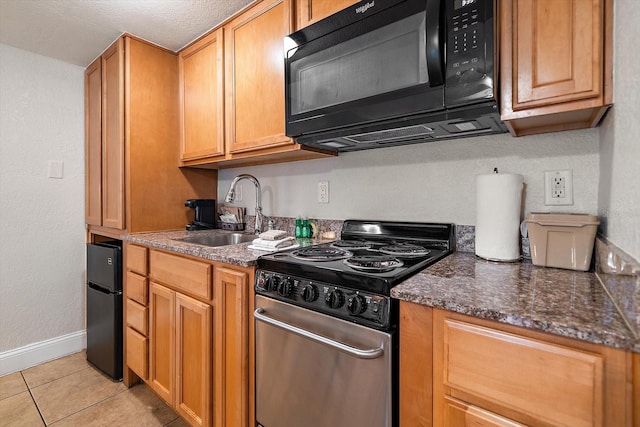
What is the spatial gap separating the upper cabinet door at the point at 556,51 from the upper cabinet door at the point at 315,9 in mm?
686

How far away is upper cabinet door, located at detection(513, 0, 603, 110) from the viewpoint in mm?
855

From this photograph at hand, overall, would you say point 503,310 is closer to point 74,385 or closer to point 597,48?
point 597,48

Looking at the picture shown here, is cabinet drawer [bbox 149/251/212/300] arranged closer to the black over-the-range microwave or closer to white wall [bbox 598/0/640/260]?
the black over-the-range microwave

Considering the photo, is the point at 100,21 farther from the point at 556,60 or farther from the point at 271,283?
the point at 556,60

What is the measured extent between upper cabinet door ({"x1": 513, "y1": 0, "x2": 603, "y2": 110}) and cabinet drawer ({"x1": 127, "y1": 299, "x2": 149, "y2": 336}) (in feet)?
6.72

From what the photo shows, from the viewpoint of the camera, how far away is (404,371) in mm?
831

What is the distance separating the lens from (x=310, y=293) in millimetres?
1015

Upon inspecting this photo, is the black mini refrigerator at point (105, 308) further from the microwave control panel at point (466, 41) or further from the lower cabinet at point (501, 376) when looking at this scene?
the microwave control panel at point (466, 41)

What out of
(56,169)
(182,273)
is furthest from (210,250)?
(56,169)

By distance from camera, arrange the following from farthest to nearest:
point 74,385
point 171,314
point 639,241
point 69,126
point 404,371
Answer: point 69,126
point 74,385
point 171,314
point 404,371
point 639,241

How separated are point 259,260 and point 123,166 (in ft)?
4.63

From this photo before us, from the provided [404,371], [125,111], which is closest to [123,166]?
[125,111]

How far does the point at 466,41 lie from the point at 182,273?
5.01 feet

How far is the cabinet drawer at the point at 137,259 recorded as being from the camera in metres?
1.81
